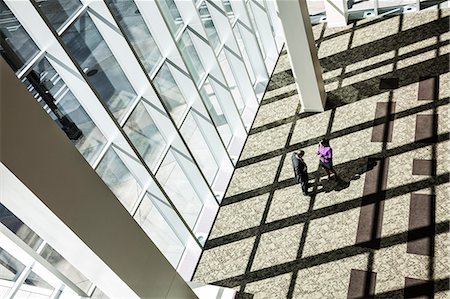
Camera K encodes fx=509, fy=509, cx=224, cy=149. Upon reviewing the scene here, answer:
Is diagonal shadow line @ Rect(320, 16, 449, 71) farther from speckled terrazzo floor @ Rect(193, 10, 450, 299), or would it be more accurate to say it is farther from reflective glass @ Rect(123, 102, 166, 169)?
reflective glass @ Rect(123, 102, 166, 169)

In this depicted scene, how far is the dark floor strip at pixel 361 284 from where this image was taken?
895 centimetres

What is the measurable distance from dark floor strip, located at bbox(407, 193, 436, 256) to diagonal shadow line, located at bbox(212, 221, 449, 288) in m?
0.06

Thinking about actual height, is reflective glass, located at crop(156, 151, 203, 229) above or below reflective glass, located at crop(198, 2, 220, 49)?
below

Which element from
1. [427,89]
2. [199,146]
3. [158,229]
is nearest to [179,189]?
[158,229]

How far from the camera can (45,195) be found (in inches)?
203

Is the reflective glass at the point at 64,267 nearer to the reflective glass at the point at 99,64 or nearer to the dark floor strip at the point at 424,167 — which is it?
the reflective glass at the point at 99,64

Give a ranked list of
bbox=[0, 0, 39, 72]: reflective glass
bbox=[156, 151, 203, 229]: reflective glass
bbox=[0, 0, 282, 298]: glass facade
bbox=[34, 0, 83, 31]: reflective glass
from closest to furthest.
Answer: bbox=[0, 0, 39, 72]: reflective glass < bbox=[0, 0, 282, 298]: glass facade < bbox=[34, 0, 83, 31]: reflective glass < bbox=[156, 151, 203, 229]: reflective glass

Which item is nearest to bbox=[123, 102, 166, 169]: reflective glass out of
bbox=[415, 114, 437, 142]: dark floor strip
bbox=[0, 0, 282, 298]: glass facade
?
bbox=[0, 0, 282, 298]: glass facade

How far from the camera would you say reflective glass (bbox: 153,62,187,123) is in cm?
1052

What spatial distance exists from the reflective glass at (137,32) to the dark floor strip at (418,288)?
6.12 meters

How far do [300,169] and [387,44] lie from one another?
5.71 metres

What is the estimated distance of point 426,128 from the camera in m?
11.2

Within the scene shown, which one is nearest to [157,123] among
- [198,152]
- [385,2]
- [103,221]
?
[198,152]

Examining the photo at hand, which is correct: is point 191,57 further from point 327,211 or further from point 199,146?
point 327,211
